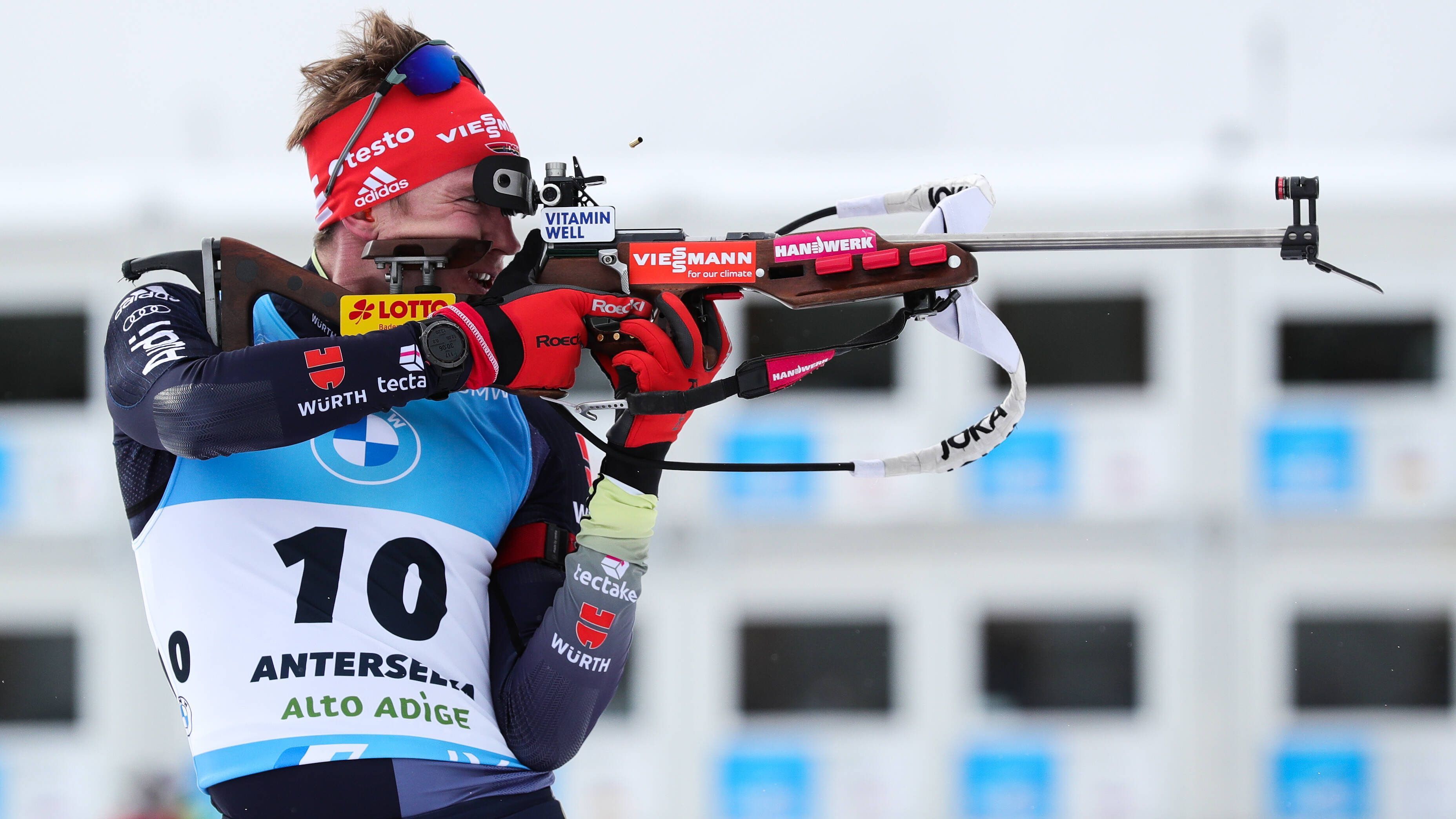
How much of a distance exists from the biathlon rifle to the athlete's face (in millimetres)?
19

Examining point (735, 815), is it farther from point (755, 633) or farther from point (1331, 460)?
point (1331, 460)

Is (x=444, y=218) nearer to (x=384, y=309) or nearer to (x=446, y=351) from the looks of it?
(x=384, y=309)

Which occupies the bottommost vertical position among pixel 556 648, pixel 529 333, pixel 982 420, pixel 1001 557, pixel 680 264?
pixel 1001 557

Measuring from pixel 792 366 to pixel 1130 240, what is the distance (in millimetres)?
476

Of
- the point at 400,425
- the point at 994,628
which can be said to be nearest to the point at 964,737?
the point at 994,628

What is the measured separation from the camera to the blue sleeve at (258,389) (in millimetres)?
1415

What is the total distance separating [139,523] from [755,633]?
5092 mm

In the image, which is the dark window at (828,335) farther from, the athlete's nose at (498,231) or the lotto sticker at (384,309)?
the lotto sticker at (384,309)

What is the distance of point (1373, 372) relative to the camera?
661cm

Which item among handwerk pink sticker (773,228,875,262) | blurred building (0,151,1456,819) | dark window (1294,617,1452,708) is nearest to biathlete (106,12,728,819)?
handwerk pink sticker (773,228,875,262)

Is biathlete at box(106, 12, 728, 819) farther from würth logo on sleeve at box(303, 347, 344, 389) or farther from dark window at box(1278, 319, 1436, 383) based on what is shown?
dark window at box(1278, 319, 1436, 383)

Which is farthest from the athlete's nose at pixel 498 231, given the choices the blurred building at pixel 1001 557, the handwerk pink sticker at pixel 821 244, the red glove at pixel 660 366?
the blurred building at pixel 1001 557

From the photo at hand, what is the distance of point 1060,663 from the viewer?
6625 millimetres

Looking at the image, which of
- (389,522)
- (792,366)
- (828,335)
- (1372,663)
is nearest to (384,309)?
(389,522)
